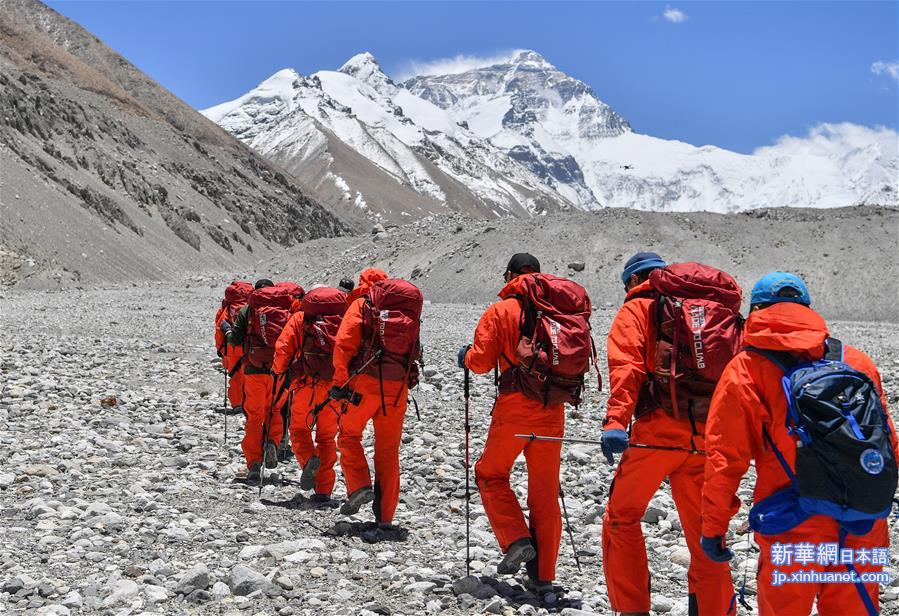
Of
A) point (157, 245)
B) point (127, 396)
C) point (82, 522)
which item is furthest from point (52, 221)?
point (82, 522)

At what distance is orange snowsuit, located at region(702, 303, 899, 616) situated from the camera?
4066 millimetres

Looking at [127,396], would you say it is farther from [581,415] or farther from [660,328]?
[660,328]

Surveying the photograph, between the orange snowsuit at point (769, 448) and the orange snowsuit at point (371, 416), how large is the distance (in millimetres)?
4108

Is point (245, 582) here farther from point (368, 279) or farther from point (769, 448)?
point (769, 448)

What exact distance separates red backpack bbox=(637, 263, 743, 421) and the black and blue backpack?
102 cm

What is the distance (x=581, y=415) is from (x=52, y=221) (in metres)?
48.4

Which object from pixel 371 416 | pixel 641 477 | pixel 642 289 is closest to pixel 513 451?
pixel 641 477

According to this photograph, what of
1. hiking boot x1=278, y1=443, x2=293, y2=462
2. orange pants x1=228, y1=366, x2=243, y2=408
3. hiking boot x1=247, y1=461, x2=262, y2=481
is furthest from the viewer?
orange pants x1=228, y1=366, x2=243, y2=408

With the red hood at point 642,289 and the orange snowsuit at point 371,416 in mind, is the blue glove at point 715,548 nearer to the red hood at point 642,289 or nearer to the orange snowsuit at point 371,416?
the red hood at point 642,289

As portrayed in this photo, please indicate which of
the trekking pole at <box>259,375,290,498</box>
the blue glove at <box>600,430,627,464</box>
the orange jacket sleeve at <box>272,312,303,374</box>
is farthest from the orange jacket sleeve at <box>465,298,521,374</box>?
the trekking pole at <box>259,375,290,498</box>

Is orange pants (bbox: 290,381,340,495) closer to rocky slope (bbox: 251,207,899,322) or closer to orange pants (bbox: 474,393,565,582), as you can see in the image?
orange pants (bbox: 474,393,565,582)

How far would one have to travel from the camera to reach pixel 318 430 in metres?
9.08

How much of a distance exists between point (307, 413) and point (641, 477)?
484cm

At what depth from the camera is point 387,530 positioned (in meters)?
8.11
